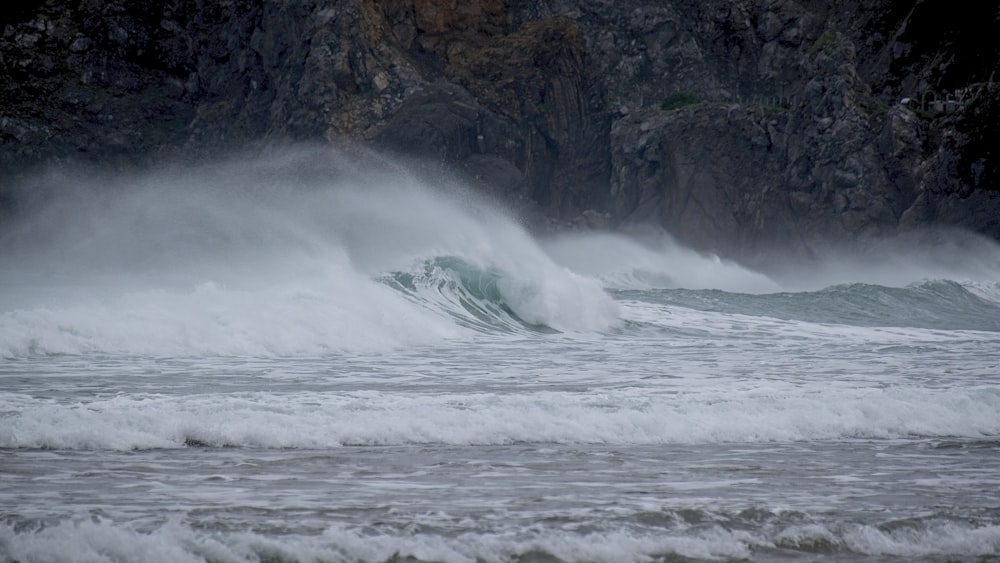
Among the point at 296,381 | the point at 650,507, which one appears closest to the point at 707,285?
the point at 296,381

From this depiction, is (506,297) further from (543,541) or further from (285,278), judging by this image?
(543,541)

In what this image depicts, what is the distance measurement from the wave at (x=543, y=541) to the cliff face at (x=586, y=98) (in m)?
43.2

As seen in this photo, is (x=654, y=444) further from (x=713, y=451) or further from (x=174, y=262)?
(x=174, y=262)

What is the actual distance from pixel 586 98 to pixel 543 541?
55.8 m

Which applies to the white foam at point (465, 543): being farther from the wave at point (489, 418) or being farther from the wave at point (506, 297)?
the wave at point (506, 297)

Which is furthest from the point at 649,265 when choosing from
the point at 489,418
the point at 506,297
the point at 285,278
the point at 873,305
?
the point at 489,418

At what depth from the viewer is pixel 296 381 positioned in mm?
8984

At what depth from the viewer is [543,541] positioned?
4.28 m

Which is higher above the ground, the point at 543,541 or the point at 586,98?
the point at 586,98

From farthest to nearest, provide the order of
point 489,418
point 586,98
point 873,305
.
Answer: point 586,98 → point 873,305 → point 489,418

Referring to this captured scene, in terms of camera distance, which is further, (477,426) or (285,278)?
(285,278)

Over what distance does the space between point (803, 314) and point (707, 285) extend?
21.5 m

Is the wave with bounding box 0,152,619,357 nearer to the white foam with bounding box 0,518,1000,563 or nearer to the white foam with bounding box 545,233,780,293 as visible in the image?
the white foam with bounding box 0,518,1000,563

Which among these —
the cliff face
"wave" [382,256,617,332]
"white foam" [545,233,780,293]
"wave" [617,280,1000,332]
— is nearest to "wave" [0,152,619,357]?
"wave" [382,256,617,332]
